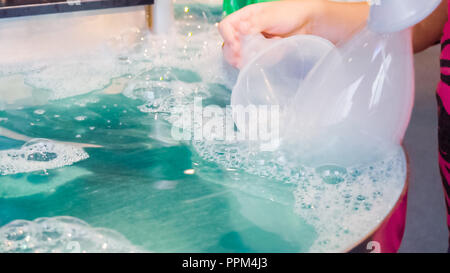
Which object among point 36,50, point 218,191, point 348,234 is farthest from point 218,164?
point 36,50

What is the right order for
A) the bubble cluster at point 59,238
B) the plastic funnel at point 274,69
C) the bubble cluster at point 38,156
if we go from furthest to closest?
the plastic funnel at point 274,69 < the bubble cluster at point 38,156 < the bubble cluster at point 59,238

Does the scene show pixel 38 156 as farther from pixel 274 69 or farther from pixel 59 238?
pixel 274 69

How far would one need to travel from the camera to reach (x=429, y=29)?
3.09 feet

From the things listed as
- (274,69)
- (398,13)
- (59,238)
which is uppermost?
(398,13)

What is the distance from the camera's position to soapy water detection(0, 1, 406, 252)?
61cm

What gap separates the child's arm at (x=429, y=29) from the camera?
0.92 meters

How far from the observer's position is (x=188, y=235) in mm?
576

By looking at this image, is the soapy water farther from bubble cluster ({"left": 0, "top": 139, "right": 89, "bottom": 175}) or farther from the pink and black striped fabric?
the pink and black striped fabric

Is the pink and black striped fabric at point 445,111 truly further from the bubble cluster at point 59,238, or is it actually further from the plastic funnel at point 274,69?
the bubble cluster at point 59,238

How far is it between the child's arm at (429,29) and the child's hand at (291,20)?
0.36ft

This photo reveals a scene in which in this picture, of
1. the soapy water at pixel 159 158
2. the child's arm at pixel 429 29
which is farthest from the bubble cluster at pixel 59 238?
the child's arm at pixel 429 29

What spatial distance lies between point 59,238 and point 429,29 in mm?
766

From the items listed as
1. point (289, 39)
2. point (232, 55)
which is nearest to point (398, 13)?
point (289, 39)
